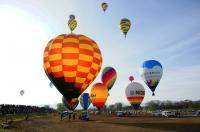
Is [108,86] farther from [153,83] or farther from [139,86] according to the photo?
[153,83]

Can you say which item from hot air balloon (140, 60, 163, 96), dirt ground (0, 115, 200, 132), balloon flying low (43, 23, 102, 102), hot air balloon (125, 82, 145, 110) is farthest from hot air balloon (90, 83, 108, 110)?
balloon flying low (43, 23, 102, 102)

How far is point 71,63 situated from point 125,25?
30913 millimetres

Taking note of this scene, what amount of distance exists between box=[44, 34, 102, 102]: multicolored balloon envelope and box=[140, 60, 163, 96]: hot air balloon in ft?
114

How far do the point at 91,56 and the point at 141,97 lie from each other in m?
42.8

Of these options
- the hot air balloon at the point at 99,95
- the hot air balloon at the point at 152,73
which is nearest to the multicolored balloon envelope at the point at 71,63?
the hot air balloon at the point at 152,73

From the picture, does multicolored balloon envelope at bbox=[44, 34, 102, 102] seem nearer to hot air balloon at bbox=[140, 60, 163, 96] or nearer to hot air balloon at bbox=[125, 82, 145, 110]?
hot air balloon at bbox=[140, 60, 163, 96]

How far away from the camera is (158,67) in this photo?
60000 millimetres

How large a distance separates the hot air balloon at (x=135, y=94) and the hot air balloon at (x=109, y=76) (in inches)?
177

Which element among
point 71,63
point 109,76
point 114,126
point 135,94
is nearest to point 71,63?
point 71,63

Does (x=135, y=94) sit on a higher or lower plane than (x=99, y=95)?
higher

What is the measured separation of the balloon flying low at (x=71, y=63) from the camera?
24391 mm

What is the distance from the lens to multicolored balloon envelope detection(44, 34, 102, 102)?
24391mm

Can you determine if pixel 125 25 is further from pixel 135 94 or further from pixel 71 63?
pixel 71 63

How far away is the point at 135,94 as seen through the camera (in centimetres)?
6644
